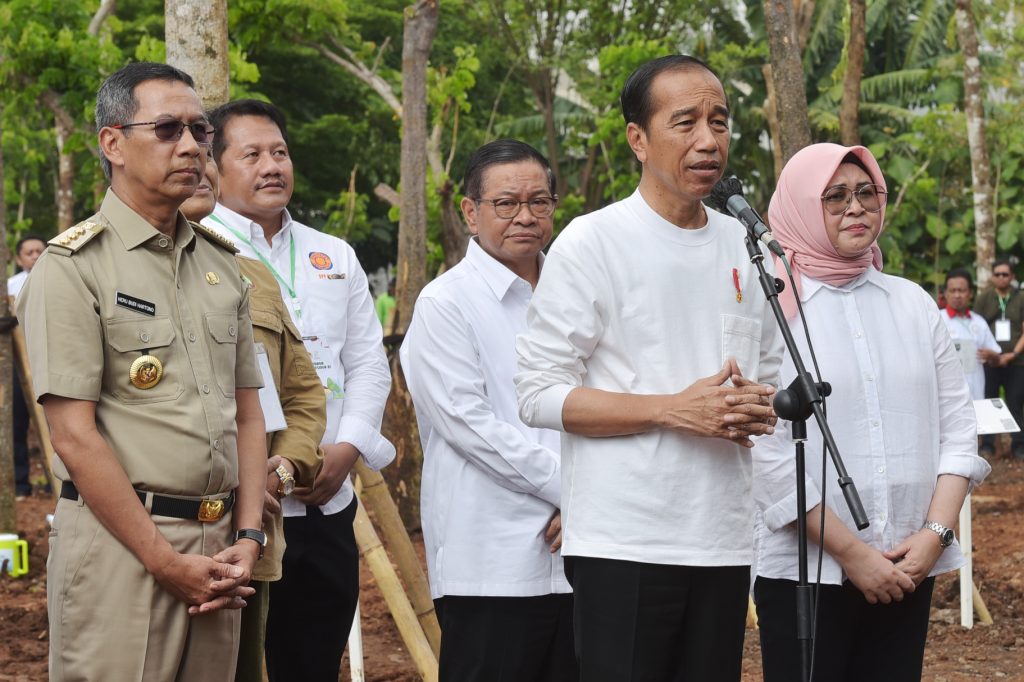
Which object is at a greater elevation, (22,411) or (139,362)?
(139,362)

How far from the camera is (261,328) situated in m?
3.88

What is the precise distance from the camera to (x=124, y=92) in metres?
3.22

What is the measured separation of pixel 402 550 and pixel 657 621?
2.50 m

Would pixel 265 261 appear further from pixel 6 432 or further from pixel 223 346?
pixel 6 432

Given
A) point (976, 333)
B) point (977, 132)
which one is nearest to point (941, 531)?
point (976, 333)

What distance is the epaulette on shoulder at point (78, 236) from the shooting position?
10.0 feet

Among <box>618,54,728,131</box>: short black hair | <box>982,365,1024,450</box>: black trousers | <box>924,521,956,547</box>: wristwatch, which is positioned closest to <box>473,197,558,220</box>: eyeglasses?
<box>618,54,728,131</box>: short black hair

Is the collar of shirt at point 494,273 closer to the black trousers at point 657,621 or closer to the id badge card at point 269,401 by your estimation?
the id badge card at point 269,401

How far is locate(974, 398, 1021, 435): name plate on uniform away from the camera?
6.93m

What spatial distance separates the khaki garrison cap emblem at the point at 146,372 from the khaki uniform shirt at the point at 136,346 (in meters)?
0.01

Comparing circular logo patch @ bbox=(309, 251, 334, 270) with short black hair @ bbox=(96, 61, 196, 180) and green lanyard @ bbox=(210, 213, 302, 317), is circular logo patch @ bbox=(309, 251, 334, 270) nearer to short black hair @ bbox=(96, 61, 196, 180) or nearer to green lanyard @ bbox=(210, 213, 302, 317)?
green lanyard @ bbox=(210, 213, 302, 317)

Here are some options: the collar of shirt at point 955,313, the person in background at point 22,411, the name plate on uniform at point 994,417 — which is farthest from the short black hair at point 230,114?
the collar of shirt at point 955,313

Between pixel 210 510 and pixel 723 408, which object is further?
pixel 210 510

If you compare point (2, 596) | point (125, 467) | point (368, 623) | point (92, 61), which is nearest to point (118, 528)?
point (125, 467)
